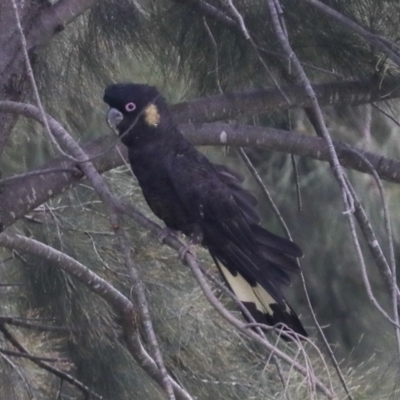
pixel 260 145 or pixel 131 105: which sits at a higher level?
pixel 131 105

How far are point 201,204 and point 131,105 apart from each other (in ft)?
0.71

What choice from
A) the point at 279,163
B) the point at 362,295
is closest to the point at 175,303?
the point at 279,163

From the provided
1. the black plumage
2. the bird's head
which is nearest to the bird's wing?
the black plumage

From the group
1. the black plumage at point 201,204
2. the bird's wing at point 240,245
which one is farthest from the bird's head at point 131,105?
the bird's wing at point 240,245

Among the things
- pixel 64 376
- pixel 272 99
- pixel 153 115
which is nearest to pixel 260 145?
pixel 272 99

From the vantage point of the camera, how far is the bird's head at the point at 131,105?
1391 millimetres

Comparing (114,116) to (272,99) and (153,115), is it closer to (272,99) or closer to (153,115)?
(153,115)

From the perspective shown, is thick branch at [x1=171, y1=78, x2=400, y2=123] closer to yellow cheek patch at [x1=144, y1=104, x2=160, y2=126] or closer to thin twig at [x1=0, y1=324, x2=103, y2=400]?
yellow cheek patch at [x1=144, y1=104, x2=160, y2=126]

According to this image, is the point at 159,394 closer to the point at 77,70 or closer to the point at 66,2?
the point at 77,70

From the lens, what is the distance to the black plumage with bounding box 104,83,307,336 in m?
1.37

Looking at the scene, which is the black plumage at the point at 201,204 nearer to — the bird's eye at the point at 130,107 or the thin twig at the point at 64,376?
the bird's eye at the point at 130,107

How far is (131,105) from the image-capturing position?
4.60 feet

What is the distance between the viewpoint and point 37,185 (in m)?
1.37

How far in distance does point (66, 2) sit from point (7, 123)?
0.24m
